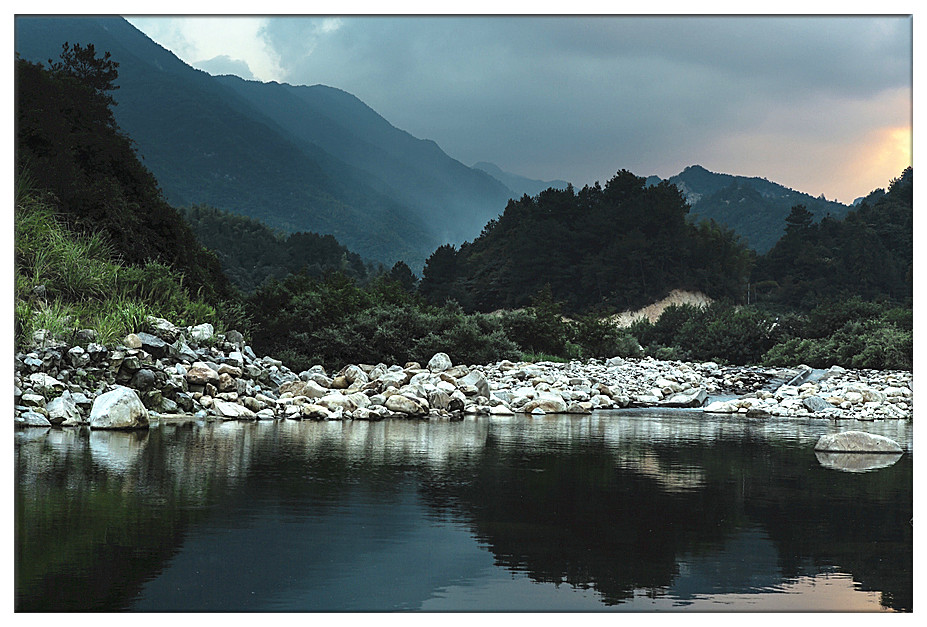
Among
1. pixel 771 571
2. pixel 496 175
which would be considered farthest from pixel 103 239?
pixel 771 571

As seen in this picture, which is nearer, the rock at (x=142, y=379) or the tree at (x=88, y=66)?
the rock at (x=142, y=379)

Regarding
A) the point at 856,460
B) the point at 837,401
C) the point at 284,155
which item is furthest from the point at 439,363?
the point at 284,155

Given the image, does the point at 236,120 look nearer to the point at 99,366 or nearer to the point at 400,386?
the point at 400,386

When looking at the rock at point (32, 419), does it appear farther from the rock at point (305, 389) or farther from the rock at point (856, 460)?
the rock at point (856, 460)

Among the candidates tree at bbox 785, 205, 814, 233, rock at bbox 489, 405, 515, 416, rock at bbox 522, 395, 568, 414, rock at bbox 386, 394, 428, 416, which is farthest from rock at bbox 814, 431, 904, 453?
tree at bbox 785, 205, 814, 233

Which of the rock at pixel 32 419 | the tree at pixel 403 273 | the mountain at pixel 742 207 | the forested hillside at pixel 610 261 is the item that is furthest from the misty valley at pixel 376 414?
the forested hillside at pixel 610 261

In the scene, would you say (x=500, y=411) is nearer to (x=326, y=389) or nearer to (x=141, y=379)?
(x=326, y=389)

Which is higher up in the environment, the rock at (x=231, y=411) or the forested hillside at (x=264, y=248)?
the forested hillside at (x=264, y=248)

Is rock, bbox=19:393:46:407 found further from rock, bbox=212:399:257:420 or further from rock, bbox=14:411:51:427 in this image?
rock, bbox=212:399:257:420
